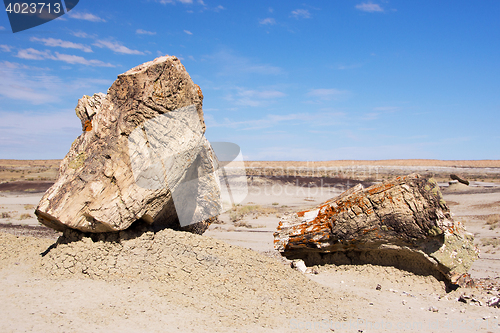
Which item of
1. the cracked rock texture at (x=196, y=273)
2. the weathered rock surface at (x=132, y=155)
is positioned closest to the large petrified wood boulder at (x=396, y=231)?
the cracked rock texture at (x=196, y=273)

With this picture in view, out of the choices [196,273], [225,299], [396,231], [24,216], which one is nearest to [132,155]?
[196,273]

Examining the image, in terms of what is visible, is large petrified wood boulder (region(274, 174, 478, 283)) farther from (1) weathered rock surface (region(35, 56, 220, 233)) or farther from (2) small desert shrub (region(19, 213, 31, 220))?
(2) small desert shrub (region(19, 213, 31, 220))

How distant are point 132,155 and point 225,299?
285 cm

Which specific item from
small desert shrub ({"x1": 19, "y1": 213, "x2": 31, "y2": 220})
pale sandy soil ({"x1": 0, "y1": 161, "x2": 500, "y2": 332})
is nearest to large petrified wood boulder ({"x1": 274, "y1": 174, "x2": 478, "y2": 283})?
pale sandy soil ({"x1": 0, "y1": 161, "x2": 500, "y2": 332})

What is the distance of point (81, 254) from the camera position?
5562 mm

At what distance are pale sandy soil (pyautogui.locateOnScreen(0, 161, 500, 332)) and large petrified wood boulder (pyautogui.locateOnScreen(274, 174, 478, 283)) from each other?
0.33 metres

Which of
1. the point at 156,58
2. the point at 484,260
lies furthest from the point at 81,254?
the point at 484,260

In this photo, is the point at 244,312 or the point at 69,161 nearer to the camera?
the point at 244,312

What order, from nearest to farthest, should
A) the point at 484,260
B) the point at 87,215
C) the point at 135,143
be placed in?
the point at 87,215, the point at 135,143, the point at 484,260

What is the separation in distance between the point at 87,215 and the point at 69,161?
1.29m

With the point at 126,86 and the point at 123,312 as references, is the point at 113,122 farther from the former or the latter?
the point at 123,312

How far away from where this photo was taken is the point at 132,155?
573cm

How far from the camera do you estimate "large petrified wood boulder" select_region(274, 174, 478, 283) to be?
6.07 m

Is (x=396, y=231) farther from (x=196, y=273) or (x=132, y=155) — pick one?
(x=132, y=155)
